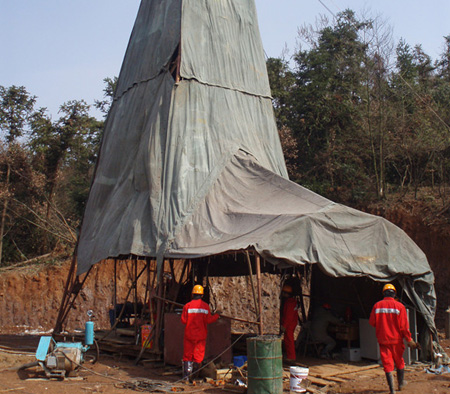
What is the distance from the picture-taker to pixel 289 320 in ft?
37.0

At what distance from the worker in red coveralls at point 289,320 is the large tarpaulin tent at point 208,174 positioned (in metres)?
1.75

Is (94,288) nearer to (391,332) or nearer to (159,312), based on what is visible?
(159,312)

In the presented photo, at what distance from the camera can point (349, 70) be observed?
85.3ft

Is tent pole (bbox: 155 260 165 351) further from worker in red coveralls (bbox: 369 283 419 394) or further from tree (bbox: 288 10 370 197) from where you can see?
tree (bbox: 288 10 370 197)

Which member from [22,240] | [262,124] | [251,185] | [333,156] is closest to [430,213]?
[333,156]

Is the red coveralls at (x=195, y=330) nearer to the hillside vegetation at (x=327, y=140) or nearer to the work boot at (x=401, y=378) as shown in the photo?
the work boot at (x=401, y=378)

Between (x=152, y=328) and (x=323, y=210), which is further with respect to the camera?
(x=152, y=328)

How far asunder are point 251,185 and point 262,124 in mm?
3216

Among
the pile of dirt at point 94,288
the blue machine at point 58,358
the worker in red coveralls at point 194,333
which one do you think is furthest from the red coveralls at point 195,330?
the pile of dirt at point 94,288

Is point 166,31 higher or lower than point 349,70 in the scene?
lower

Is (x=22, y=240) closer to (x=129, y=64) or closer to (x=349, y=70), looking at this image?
(x=129, y=64)

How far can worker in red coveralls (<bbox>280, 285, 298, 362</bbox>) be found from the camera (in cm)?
1113

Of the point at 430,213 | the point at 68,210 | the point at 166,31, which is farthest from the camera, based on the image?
the point at 68,210

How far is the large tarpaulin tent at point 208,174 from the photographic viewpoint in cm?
1044
